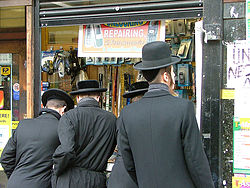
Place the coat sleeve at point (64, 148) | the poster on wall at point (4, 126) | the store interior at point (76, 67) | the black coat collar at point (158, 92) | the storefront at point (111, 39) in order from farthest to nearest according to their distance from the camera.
Result: 1. the poster on wall at point (4, 126)
2. the store interior at point (76, 67)
3. the storefront at point (111, 39)
4. the coat sleeve at point (64, 148)
5. the black coat collar at point (158, 92)

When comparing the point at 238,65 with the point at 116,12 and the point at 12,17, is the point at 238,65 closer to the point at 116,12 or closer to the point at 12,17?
the point at 116,12

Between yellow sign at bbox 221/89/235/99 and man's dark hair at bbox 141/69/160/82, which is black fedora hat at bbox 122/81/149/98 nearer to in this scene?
yellow sign at bbox 221/89/235/99

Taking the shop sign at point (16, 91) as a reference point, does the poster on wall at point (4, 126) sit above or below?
below

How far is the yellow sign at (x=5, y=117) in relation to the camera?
5.63m

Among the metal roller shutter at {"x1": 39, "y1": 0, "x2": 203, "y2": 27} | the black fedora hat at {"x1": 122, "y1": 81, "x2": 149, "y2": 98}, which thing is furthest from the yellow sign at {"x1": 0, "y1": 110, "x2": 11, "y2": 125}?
the black fedora hat at {"x1": 122, "y1": 81, "x2": 149, "y2": 98}

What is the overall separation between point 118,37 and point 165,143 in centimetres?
236

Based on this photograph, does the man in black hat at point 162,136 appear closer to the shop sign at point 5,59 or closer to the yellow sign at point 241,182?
the yellow sign at point 241,182

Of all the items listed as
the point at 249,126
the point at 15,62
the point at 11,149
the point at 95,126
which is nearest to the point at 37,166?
the point at 11,149

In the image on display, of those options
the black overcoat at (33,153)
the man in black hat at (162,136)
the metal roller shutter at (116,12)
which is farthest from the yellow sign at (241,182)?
the black overcoat at (33,153)

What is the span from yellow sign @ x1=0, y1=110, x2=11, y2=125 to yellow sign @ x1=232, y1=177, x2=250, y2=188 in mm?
3635

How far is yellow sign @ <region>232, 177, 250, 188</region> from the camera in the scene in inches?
146

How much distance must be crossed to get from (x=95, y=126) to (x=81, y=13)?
1.61m

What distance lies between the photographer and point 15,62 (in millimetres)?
5805

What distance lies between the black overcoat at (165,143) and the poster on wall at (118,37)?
1.89 meters
